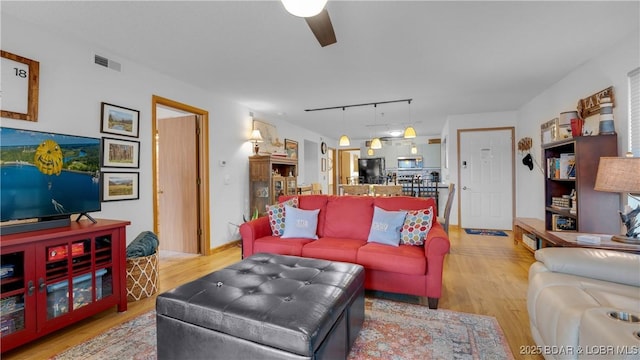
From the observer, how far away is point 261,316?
1347 mm

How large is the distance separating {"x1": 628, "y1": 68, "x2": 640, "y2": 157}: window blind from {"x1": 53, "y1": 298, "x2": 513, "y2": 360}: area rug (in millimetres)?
1986

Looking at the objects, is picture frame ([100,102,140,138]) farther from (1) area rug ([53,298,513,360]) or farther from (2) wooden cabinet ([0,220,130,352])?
(1) area rug ([53,298,513,360])

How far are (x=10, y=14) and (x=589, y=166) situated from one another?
5017 millimetres

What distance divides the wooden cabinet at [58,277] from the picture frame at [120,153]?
78 centimetres

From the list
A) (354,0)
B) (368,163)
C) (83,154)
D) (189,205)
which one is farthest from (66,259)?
(368,163)

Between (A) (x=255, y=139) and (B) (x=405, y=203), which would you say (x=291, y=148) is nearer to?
(A) (x=255, y=139)

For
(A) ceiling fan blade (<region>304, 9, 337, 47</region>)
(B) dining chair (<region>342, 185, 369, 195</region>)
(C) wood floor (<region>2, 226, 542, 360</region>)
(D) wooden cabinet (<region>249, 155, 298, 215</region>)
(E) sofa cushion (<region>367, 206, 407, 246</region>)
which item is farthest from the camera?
(B) dining chair (<region>342, 185, 369, 195</region>)

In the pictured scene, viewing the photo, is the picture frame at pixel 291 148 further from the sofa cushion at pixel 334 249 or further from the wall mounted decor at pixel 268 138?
the sofa cushion at pixel 334 249

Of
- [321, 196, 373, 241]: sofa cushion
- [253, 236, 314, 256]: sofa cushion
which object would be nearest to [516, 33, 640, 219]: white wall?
[321, 196, 373, 241]: sofa cushion

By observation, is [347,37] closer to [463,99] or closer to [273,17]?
[273,17]

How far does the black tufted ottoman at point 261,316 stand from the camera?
1.29 meters

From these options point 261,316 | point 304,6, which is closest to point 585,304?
point 261,316

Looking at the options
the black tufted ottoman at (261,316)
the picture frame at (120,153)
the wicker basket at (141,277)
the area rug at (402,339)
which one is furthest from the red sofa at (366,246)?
the picture frame at (120,153)

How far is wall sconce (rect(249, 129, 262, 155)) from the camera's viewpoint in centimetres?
479
